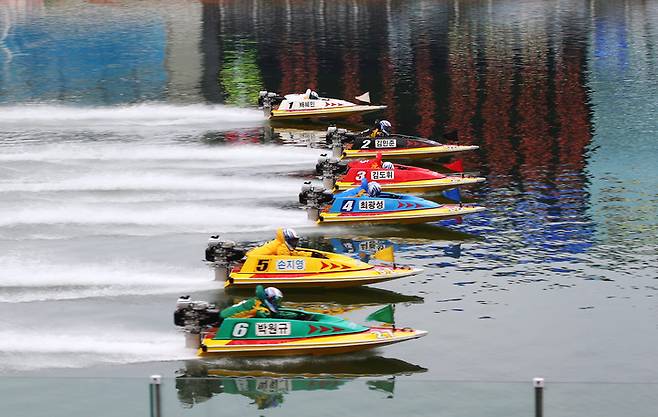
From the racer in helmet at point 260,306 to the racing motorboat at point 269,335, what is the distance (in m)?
0.22

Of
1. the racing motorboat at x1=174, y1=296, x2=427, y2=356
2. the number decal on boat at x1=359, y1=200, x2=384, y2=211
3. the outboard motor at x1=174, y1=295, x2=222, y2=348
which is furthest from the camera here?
the number decal on boat at x1=359, y1=200, x2=384, y2=211

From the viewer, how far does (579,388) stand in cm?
2006

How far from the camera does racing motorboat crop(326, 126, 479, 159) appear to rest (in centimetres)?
7450

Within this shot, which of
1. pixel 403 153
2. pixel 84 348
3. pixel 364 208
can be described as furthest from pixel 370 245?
pixel 84 348

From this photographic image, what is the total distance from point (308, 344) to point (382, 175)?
2553 cm

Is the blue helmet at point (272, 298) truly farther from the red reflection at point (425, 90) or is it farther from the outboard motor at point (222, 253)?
the red reflection at point (425, 90)

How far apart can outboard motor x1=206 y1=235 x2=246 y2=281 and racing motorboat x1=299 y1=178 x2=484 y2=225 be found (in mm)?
10471

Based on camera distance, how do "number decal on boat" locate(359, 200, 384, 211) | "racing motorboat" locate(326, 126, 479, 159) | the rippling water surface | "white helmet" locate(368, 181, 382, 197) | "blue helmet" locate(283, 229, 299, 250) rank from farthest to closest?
"racing motorboat" locate(326, 126, 479, 159)
"number decal on boat" locate(359, 200, 384, 211)
"white helmet" locate(368, 181, 382, 197)
"blue helmet" locate(283, 229, 299, 250)
the rippling water surface

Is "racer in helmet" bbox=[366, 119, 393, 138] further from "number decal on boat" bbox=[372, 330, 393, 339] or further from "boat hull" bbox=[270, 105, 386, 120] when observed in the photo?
"number decal on boat" bbox=[372, 330, 393, 339]

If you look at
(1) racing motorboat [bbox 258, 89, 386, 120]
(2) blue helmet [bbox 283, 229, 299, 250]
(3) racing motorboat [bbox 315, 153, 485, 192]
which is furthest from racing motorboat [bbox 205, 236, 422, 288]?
(1) racing motorboat [bbox 258, 89, 386, 120]

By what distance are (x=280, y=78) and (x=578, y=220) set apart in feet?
158

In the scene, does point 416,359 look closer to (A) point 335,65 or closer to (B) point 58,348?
(B) point 58,348

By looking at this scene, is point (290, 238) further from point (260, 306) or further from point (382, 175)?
point (382, 175)

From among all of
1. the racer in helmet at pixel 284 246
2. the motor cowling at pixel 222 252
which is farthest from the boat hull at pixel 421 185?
the motor cowling at pixel 222 252
